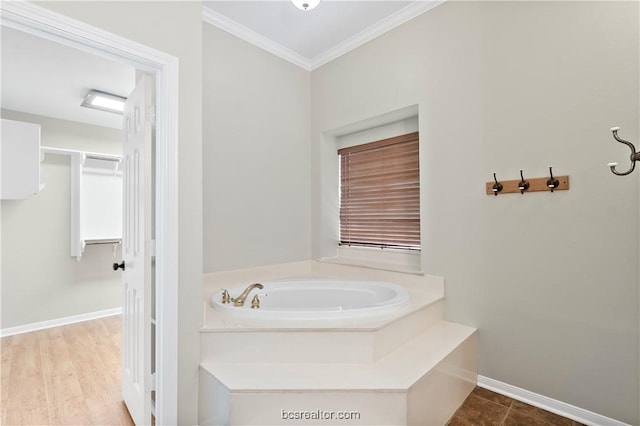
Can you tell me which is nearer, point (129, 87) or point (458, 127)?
point (458, 127)

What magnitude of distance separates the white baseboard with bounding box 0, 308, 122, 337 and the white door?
229cm

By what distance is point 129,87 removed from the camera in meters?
3.08

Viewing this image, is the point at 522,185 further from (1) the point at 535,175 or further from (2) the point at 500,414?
(2) the point at 500,414

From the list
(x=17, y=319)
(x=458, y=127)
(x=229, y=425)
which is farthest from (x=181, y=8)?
(x=17, y=319)

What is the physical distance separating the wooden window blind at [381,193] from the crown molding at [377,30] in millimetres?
889

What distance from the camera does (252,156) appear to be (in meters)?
2.81

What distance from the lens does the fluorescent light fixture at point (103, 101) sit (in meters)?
3.14

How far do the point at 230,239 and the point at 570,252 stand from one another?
235cm

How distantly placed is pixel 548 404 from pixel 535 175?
136cm

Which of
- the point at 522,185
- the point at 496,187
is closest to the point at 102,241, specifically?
the point at 496,187

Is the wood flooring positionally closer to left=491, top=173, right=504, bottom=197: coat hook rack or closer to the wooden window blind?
the wooden window blind

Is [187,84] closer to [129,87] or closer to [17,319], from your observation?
[129,87]

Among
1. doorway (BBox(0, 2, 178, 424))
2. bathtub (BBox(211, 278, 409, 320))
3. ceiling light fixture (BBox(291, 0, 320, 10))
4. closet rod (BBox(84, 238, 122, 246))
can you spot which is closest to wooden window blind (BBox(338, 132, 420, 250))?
bathtub (BBox(211, 278, 409, 320))

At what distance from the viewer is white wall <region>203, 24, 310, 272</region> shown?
8.38 feet
